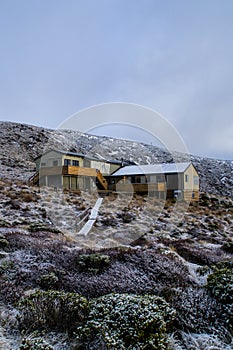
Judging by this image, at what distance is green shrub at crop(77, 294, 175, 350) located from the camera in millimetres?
3678

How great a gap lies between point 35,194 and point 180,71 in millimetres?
13837

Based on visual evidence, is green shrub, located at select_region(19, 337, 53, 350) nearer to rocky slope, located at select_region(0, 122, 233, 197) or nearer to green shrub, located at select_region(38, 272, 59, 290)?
green shrub, located at select_region(38, 272, 59, 290)

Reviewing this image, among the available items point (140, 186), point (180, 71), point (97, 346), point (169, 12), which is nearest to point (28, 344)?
point (97, 346)

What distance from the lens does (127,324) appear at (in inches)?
153

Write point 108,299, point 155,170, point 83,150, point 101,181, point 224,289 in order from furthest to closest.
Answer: point 83,150
point 155,170
point 101,181
point 224,289
point 108,299

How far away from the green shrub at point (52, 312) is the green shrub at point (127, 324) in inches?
9.4

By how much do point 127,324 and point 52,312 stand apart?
4.19ft

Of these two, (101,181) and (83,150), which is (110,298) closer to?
(101,181)

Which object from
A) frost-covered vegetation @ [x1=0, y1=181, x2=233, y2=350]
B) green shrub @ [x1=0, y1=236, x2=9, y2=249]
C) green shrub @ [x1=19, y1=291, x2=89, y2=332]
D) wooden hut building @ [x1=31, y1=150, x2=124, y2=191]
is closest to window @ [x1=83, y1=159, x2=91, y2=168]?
wooden hut building @ [x1=31, y1=150, x2=124, y2=191]

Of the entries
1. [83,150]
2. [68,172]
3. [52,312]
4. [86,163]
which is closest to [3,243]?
[52,312]

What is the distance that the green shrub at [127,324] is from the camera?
3678 millimetres

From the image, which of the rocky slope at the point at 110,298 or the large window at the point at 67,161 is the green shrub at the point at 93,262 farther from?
the large window at the point at 67,161

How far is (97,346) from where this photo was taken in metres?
3.76

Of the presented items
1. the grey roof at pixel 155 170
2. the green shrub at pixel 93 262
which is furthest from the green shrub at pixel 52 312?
the grey roof at pixel 155 170
